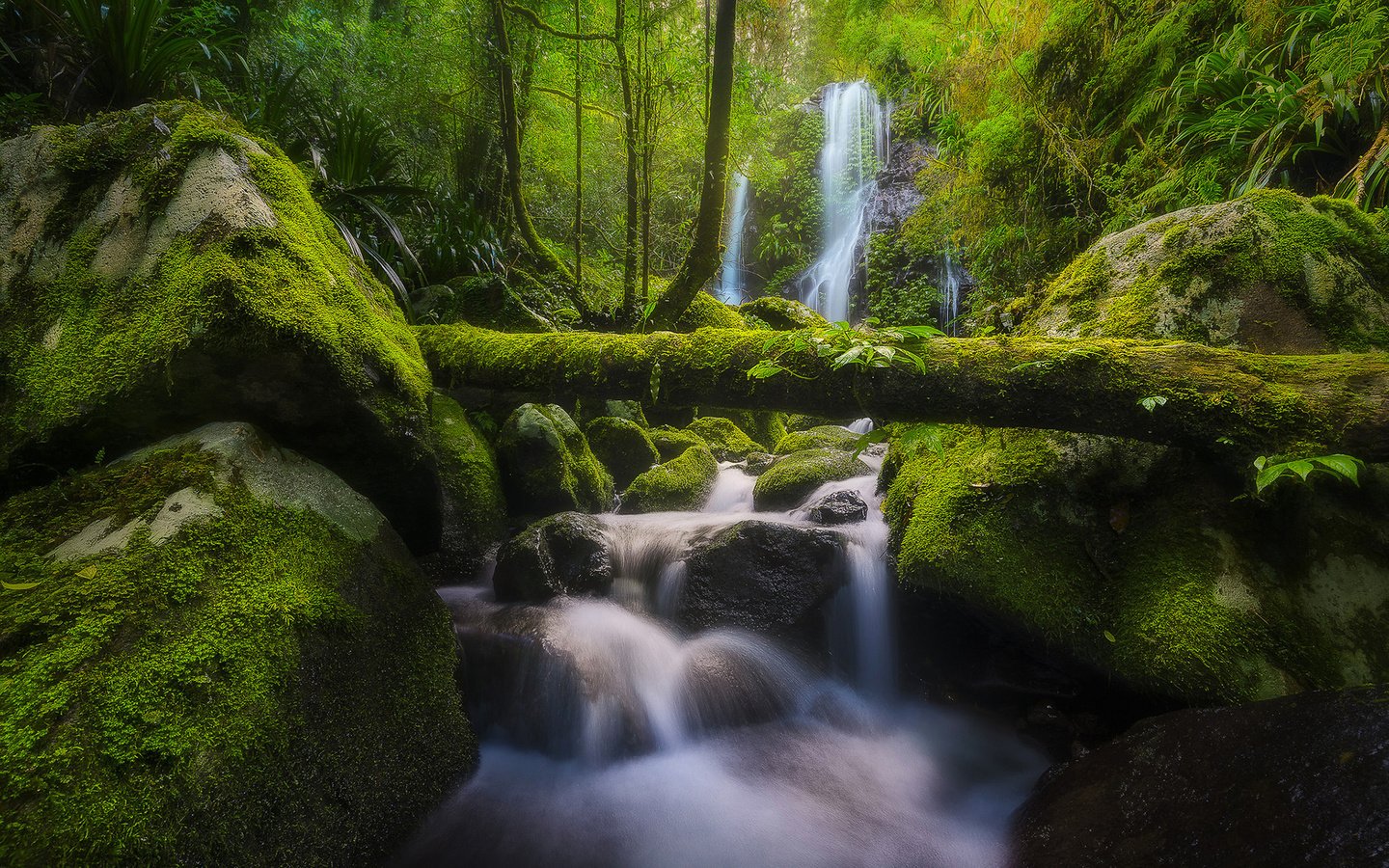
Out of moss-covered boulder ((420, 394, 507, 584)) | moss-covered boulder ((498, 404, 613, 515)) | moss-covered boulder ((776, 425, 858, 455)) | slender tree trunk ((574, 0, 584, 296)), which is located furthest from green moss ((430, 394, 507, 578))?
moss-covered boulder ((776, 425, 858, 455))

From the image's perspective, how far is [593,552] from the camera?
3727mm

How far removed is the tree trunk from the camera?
158 inches

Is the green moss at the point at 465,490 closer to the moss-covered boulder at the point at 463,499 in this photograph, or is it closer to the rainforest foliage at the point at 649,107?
the moss-covered boulder at the point at 463,499

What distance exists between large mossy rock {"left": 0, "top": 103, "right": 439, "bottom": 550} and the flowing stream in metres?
1.44

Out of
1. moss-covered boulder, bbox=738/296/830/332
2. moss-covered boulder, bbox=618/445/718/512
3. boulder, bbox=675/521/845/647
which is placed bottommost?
boulder, bbox=675/521/845/647

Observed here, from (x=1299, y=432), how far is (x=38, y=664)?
4.12m

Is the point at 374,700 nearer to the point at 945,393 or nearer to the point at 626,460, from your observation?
the point at 945,393

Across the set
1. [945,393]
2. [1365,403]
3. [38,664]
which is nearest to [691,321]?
[945,393]

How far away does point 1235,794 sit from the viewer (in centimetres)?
154

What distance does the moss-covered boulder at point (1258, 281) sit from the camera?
268 cm

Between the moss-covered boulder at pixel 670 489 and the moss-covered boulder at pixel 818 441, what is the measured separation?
1.65 metres

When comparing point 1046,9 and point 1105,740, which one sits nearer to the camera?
point 1105,740

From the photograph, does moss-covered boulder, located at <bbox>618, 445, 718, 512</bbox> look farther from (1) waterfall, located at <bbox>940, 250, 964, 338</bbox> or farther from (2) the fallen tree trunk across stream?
(1) waterfall, located at <bbox>940, 250, 964, 338</bbox>

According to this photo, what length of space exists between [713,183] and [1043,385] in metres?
3.22
